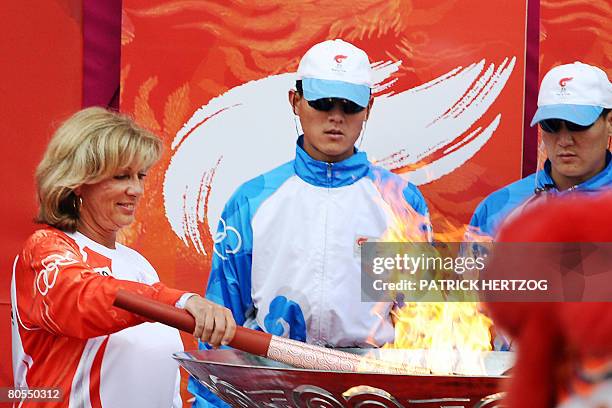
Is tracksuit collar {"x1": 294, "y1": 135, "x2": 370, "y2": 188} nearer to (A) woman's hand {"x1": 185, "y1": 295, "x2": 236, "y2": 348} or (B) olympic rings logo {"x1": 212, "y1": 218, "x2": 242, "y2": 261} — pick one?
(B) olympic rings logo {"x1": 212, "y1": 218, "x2": 242, "y2": 261}

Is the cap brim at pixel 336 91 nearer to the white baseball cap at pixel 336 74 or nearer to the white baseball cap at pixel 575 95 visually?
the white baseball cap at pixel 336 74

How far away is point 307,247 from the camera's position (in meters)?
2.34

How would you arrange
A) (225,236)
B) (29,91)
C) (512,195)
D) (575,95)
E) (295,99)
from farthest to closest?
1. (29,91)
2. (512,195)
3. (575,95)
4. (295,99)
5. (225,236)

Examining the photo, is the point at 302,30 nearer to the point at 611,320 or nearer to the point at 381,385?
the point at 381,385

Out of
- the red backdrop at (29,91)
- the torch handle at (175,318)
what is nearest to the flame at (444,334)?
the torch handle at (175,318)

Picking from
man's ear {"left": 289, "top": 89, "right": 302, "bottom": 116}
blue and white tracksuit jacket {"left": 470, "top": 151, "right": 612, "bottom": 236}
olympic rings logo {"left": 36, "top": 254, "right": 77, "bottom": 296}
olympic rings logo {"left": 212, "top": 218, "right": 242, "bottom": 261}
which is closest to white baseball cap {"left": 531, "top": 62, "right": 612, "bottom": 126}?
blue and white tracksuit jacket {"left": 470, "top": 151, "right": 612, "bottom": 236}

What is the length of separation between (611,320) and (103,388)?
1.22 m

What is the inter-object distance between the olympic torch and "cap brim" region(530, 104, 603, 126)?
4.15 ft

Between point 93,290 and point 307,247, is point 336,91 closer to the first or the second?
point 307,247

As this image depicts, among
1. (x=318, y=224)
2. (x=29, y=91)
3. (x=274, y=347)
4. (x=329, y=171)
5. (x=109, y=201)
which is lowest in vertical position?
(x=274, y=347)

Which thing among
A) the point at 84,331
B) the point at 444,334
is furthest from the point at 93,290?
the point at 444,334

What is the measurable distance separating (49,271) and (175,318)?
23cm

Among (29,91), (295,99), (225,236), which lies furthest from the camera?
(29,91)

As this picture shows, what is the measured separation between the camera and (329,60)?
95.4 inches
